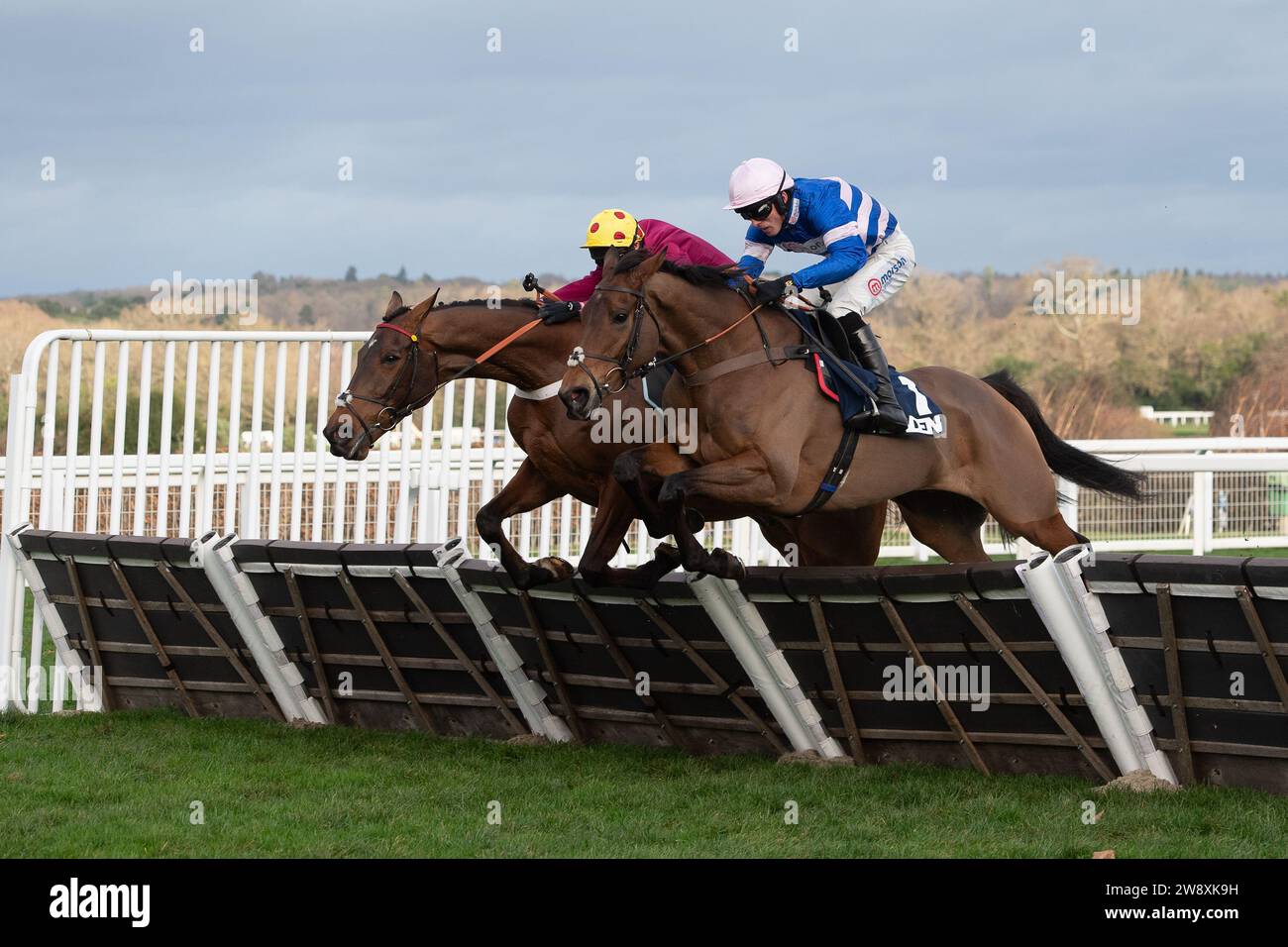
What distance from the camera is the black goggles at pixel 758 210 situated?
229 inches

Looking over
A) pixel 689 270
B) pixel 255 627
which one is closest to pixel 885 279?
pixel 689 270

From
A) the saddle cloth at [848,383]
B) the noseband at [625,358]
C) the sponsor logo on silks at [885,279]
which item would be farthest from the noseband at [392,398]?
the sponsor logo on silks at [885,279]

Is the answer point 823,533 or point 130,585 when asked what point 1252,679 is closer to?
point 823,533

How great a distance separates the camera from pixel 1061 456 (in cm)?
691

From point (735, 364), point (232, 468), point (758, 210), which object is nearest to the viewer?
point (735, 364)

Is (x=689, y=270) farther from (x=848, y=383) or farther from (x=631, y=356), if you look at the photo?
(x=848, y=383)

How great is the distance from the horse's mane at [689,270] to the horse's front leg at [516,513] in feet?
3.07

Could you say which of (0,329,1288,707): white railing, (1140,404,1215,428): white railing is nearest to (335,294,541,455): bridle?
(0,329,1288,707): white railing

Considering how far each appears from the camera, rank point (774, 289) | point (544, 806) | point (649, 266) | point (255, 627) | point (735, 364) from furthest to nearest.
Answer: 1. point (255, 627)
2. point (774, 289)
3. point (735, 364)
4. point (649, 266)
5. point (544, 806)

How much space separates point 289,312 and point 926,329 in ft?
45.3

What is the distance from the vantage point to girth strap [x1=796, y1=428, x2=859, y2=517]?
571cm

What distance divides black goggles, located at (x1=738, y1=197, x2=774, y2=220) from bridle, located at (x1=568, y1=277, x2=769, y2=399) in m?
0.40

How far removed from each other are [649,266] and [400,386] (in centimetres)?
101
